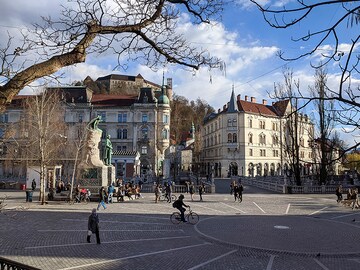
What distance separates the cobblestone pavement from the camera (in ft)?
34.8

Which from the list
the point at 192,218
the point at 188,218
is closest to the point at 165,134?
the point at 192,218

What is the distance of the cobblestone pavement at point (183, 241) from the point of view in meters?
10.6

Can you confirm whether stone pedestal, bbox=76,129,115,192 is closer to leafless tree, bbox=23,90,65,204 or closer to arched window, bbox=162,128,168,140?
leafless tree, bbox=23,90,65,204

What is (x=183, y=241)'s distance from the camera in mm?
13602

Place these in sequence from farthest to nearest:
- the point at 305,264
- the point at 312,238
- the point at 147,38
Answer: the point at 312,238 → the point at 305,264 → the point at 147,38

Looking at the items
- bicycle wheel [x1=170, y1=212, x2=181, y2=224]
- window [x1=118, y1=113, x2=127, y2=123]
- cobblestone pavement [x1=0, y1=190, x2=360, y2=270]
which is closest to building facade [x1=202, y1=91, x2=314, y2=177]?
window [x1=118, y1=113, x2=127, y2=123]

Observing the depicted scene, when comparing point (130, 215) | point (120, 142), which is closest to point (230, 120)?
point (120, 142)

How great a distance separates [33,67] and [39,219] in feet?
54.3

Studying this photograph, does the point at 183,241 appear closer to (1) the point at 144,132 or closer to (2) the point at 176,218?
(2) the point at 176,218

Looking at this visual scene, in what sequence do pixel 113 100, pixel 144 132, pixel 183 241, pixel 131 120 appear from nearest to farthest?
pixel 183 241 < pixel 144 132 < pixel 131 120 < pixel 113 100

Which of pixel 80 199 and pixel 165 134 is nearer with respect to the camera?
pixel 80 199

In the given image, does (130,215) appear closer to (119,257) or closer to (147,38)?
(119,257)

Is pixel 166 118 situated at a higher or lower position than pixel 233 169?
higher

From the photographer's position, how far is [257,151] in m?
77.4
